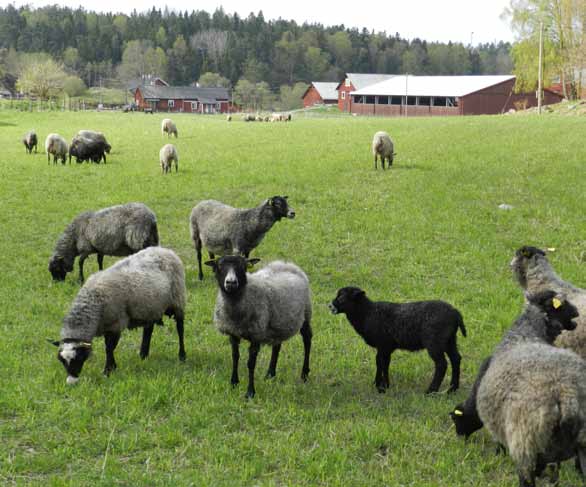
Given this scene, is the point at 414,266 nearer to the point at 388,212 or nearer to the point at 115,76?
the point at 388,212

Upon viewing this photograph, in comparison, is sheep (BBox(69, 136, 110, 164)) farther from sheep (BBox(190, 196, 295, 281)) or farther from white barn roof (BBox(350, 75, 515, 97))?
white barn roof (BBox(350, 75, 515, 97))

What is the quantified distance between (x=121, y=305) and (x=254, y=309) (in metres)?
1.77

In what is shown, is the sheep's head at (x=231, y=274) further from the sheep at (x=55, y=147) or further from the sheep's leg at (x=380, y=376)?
the sheep at (x=55, y=147)

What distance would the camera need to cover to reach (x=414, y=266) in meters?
12.3

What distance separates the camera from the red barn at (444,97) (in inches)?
3125

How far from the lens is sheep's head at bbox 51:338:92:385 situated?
7.11 m

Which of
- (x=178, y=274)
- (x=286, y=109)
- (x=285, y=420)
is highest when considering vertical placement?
(x=286, y=109)

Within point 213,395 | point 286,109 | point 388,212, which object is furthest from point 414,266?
point 286,109

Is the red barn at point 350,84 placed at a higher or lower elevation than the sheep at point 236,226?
higher

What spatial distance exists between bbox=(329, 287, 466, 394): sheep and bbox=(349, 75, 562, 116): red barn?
7536 centimetres

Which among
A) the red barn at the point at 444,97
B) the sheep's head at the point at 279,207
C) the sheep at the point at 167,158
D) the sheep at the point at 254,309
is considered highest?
the red barn at the point at 444,97

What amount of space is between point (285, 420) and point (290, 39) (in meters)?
184

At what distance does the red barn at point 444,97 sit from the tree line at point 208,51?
4981cm

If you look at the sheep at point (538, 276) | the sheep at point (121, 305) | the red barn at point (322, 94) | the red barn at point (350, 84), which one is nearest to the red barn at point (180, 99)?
the red barn at point (322, 94)
